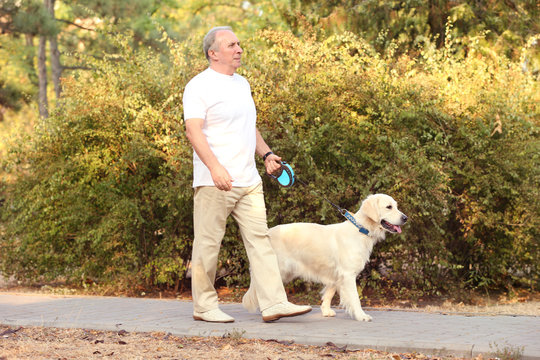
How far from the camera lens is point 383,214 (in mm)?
6527

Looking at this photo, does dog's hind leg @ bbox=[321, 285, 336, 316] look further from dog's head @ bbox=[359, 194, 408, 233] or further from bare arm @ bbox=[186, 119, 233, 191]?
bare arm @ bbox=[186, 119, 233, 191]

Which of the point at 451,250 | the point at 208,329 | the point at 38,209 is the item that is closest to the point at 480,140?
the point at 451,250

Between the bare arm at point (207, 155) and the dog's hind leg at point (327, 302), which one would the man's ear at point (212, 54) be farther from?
the dog's hind leg at point (327, 302)

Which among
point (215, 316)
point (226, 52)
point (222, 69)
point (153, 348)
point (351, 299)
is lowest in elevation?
point (153, 348)

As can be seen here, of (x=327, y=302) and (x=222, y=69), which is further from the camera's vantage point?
(x=327, y=302)

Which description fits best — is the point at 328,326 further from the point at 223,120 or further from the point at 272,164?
the point at 223,120

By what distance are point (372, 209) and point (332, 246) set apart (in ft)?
1.70

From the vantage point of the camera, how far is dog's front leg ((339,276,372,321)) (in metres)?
6.24

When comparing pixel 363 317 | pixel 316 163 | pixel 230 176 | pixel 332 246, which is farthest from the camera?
pixel 316 163

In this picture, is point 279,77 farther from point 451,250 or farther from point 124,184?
point 451,250

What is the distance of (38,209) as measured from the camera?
9.93 meters

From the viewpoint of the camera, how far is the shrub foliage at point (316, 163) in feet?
27.5

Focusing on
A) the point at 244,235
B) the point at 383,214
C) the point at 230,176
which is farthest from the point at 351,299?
the point at 230,176

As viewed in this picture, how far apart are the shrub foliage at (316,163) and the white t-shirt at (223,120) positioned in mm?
2285
